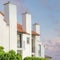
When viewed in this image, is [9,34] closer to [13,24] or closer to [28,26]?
[13,24]

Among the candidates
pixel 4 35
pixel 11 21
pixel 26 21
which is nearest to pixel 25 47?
pixel 26 21

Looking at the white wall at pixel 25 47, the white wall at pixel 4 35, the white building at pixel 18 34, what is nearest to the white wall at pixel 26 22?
the white building at pixel 18 34

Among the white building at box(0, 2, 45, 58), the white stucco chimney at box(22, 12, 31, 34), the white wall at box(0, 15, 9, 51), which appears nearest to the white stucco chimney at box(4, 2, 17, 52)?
the white building at box(0, 2, 45, 58)

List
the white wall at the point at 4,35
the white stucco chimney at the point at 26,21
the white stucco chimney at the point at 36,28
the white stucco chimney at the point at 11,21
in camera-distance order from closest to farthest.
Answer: the white wall at the point at 4,35 → the white stucco chimney at the point at 11,21 → the white stucco chimney at the point at 26,21 → the white stucco chimney at the point at 36,28

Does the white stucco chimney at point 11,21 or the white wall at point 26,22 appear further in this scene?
the white wall at point 26,22

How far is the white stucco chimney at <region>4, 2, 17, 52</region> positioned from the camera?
164 feet

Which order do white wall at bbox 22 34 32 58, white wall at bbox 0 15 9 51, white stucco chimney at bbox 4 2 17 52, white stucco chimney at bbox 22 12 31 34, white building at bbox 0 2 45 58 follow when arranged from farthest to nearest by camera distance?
white stucco chimney at bbox 22 12 31 34 → white wall at bbox 22 34 32 58 → white stucco chimney at bbox 4 2 17 52 → white building at bbox 0 2 45 58 → white wall at bbox 0 15 9 51

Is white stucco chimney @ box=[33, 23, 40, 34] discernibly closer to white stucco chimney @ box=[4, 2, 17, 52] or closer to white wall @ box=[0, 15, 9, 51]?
white stucco chimney @ box=[4, 2, 17, 52]

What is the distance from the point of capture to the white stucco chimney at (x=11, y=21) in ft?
164

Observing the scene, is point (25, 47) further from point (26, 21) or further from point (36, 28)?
point (36, 28)

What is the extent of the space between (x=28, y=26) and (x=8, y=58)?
28.1 metres

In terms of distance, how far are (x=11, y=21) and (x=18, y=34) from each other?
488 cm

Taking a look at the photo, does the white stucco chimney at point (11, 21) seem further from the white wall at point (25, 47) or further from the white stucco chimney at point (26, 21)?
the white stucco chimney at point (26, 21)

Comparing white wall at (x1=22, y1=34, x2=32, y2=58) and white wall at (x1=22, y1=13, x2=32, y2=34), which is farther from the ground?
white wall at (x1=22, y1=13, x2=32, y2=34)
